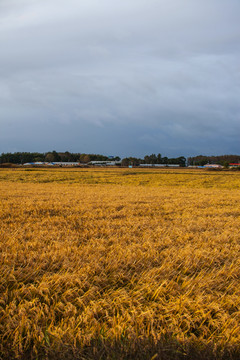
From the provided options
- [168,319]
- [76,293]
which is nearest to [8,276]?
[76,293]

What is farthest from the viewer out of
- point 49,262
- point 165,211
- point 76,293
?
point 165,211

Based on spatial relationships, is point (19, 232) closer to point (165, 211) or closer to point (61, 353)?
point (61, 353)

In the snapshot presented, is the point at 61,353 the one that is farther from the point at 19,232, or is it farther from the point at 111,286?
the point at 19,232

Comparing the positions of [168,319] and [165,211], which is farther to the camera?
[165,211]

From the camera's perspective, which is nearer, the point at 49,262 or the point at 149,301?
the point at 149,301

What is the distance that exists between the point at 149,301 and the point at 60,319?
127 centimetres

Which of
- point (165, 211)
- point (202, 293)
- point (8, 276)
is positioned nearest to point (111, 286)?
point (202, 293)

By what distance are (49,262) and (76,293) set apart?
1425 millimetres

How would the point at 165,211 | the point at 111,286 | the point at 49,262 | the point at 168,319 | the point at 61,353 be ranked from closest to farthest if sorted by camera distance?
the point at 61,353 → the point at 168,319 → the point at 111,286 → the point at 49,262 → the point at 165,211

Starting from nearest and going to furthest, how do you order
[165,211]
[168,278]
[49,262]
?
[168,278] → [49,262] → [165,211]

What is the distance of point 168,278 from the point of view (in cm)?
439

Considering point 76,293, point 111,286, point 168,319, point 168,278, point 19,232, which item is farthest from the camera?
point 19,232

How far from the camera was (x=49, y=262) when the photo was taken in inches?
193

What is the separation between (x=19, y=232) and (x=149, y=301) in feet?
16.5
